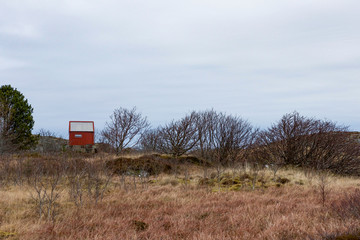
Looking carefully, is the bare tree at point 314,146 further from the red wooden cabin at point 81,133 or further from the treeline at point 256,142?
the red wooden cabin at point 81,133

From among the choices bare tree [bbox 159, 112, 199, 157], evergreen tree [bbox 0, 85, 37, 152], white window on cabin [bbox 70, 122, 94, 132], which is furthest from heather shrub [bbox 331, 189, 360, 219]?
white window on cabin [bbox 70, 122, 94, 132]

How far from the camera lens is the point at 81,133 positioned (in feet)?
98.4

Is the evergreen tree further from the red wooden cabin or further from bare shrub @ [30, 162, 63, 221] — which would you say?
bare shrub @ [30, 162, 63, 221]

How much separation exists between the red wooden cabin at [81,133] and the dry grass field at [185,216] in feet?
63.3

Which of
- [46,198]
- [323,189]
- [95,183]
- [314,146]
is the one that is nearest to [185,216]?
[323,189]

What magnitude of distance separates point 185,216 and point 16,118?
2547 cm

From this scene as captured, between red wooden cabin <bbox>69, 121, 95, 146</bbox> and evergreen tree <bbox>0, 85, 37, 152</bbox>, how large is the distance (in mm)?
3566

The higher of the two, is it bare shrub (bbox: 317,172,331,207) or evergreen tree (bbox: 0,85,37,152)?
evergreen tree (bbox: 0,85,37,152)

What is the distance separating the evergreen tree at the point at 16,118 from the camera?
1059 inches

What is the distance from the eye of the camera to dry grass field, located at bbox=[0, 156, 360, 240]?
545cm

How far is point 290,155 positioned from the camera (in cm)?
1809

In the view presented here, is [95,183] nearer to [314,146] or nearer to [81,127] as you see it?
[314,146]

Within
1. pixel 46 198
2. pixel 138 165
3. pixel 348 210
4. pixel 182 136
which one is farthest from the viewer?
pixel 182 136

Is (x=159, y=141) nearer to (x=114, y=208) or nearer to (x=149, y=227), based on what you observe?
(x=114, y=208)
